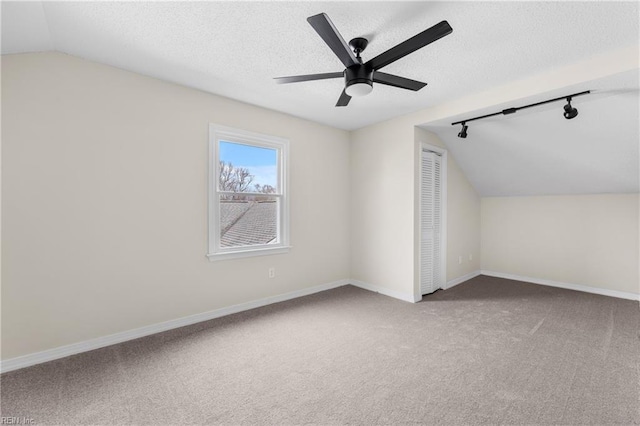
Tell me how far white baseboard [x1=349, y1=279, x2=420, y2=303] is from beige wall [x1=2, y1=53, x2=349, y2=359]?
65.1 inches

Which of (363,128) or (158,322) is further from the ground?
(363,128)

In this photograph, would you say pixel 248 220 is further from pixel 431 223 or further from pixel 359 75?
pixel 431 223

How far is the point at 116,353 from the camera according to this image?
Answer: 246 centimetres

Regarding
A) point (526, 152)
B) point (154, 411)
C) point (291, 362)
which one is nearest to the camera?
point (154, 411)

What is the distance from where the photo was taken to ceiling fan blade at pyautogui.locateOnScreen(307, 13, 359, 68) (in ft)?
5.11

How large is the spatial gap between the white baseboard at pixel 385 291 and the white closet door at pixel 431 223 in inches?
12.4

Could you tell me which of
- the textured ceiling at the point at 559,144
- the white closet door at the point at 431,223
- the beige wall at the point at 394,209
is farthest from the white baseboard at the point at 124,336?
the textured ceiling at the point at 559,144

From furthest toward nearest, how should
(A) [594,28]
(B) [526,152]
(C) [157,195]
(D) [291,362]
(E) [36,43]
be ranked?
(B) [526,152], (C) [157,195], (D) [291,362], (E) [36,43], (A) [594,28]

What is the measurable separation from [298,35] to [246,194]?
6.42 ft

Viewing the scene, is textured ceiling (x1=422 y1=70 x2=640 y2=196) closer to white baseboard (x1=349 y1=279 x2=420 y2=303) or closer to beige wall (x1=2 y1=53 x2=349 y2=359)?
white baseboard (x1=349 y1=279 x2=420 y2=303)

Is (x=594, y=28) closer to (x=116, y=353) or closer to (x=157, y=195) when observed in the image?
(x=157, y=195)

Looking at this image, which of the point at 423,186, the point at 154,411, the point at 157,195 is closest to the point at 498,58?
the point at 423,186

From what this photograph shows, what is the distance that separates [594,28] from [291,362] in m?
3.40

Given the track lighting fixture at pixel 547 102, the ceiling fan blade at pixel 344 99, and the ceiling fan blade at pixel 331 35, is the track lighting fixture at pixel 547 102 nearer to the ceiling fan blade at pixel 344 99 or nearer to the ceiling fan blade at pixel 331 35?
the ceiling fan blade at pixel 344 99
